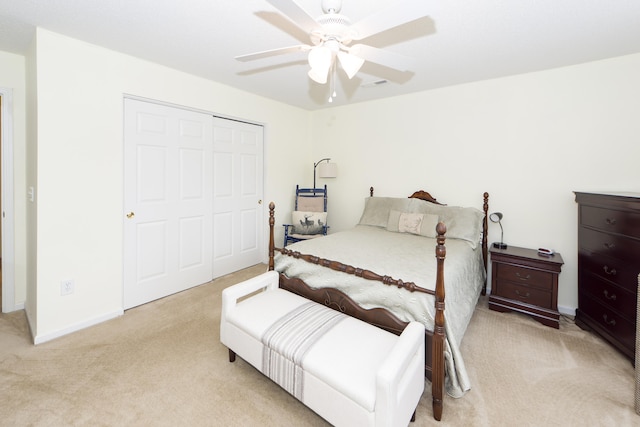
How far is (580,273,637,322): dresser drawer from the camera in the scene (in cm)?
205

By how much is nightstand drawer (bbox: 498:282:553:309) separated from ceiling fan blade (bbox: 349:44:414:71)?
7.48 ft

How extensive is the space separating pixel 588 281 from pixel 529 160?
1.25 meters

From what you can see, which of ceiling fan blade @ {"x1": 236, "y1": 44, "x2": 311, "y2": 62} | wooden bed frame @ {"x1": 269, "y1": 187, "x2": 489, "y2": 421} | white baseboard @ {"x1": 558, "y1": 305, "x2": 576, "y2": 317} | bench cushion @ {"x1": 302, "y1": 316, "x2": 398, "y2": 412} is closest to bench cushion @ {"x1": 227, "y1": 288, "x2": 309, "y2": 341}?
wooden bed frame @ {"x1": 269, "y1": 187, "x2": 489, "y2": 421}

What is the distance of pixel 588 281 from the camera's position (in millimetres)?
2510

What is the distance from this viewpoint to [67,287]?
240cm

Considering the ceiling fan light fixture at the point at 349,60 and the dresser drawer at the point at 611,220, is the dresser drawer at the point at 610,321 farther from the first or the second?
the ceiling fan light fixture at the point at 349,60

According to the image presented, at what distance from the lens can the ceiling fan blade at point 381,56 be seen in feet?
5.49

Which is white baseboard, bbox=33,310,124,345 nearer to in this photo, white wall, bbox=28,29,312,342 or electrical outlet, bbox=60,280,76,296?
white wall, bbox=28,29,312,342

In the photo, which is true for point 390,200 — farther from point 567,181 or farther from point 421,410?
point 421,410

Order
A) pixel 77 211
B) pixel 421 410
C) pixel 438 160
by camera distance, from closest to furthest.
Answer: pixel 421 410, pixel 77 211, pixel 438 160

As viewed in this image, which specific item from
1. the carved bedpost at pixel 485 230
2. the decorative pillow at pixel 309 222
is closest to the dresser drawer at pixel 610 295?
the carved bedpost at pixel 485 230

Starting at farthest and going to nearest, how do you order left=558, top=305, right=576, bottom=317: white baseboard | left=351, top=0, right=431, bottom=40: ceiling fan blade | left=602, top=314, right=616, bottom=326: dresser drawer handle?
left=558, top=305, right=576, bottom=317: white baseboard → left=602, top=314, right=616, bottom=326: dresser drawer handle → left=351, top=0, right=431, bottom=40: ceiling fan blade

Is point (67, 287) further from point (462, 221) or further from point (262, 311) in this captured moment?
point (462, 221)

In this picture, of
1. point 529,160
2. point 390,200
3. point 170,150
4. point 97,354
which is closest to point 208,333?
point 97,354
